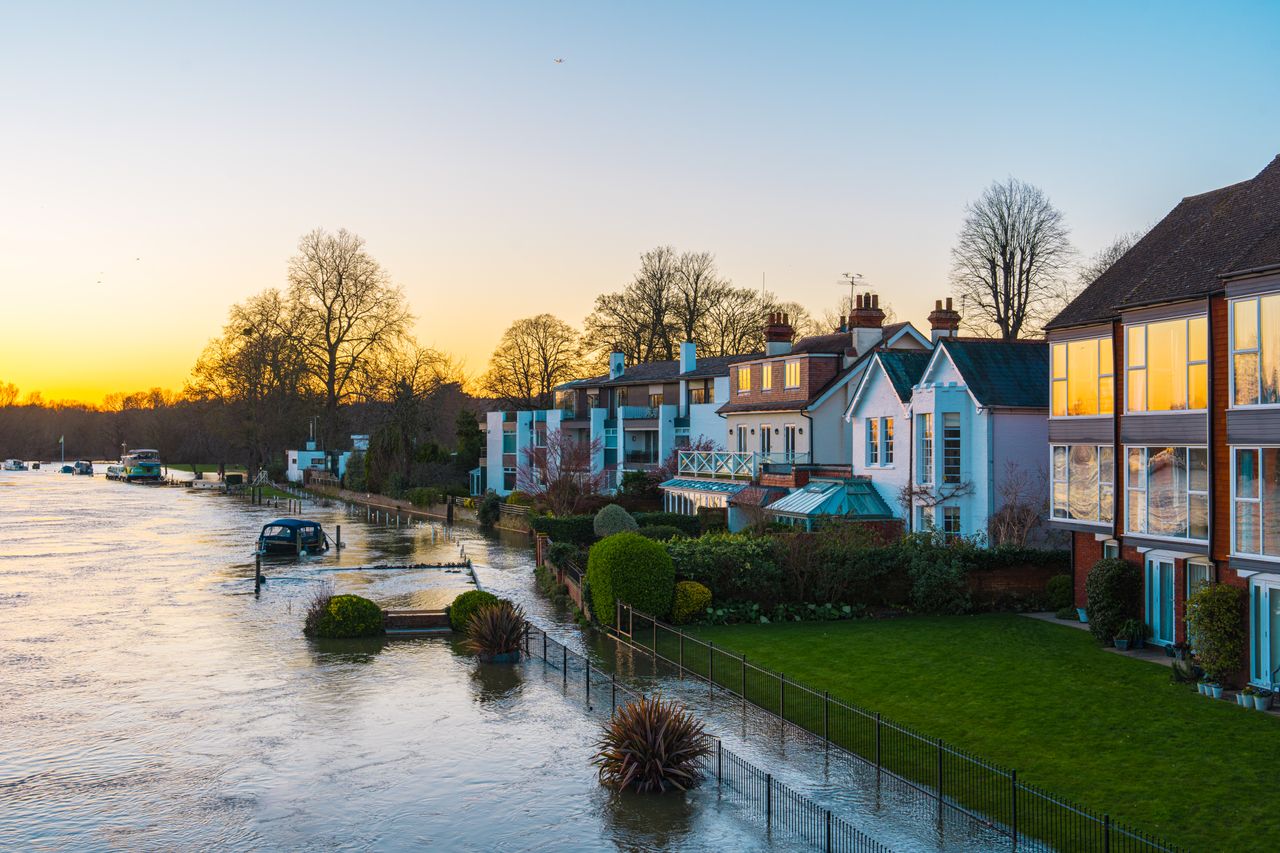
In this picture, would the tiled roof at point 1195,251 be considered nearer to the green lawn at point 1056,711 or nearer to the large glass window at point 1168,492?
the large glass window at point 1168,492

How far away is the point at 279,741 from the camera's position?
19516 mm

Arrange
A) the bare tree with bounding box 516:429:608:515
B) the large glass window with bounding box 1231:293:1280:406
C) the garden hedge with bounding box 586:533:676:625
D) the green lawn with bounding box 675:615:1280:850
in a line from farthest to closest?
the bare tree with bounding box 516:429:608:515 < the garden hedge with bounding box 586:533:676:625 < the large glass window with bounding box 1231:293:1280:406 < the green lawn with bounding box 675:615:1280:850

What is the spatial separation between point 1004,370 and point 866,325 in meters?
11.6

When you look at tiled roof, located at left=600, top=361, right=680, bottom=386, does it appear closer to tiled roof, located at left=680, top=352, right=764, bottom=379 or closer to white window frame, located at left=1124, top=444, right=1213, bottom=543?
tiled roof, located at left=680, top=352, right=764, bottom=379

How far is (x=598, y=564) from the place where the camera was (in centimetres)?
3067

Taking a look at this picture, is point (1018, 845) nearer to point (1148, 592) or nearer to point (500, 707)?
point (500, 707)

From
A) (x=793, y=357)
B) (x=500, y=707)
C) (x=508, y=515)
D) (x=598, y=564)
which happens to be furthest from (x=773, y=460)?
(x=500, y=707)

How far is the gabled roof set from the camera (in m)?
36.2

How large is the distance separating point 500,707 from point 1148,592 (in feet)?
51.4

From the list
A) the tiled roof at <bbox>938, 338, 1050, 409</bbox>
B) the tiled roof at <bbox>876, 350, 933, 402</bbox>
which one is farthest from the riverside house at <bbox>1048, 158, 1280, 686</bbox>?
the tiled roof at <bbox>876, 350, 933, 402</bbox>

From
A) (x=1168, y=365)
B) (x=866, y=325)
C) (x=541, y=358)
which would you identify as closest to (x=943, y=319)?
(x=866, y=325)

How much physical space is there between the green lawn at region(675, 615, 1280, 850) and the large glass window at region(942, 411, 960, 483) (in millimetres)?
7721

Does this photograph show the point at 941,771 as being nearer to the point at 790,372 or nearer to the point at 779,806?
the point at 779,806

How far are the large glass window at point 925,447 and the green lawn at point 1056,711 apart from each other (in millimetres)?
8439
